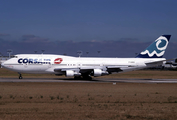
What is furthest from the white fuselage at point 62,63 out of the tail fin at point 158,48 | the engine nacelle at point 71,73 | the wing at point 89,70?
the engine nacelle at point 71,73

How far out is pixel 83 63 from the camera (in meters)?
47.2

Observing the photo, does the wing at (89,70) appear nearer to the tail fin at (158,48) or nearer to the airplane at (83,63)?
the airplane at (83,63)

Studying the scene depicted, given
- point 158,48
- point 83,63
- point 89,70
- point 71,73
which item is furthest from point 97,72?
point 158,48

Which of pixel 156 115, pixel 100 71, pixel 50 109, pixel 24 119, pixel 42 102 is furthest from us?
pixel 100 71

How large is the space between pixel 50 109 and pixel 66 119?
2897 millimetres

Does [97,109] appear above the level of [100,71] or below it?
below

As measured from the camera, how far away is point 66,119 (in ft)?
42.5

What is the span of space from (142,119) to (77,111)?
397cm

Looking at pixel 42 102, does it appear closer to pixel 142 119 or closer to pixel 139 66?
pixel 142 119

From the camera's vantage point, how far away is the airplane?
145 ft

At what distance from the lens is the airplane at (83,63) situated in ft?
145

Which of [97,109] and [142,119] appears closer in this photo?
[142,119]

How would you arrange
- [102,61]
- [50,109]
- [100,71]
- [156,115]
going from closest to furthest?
[156,115]
[50,109]
[100,71]
[102,61]

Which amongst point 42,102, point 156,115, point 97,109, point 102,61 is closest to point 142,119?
point 156,115
